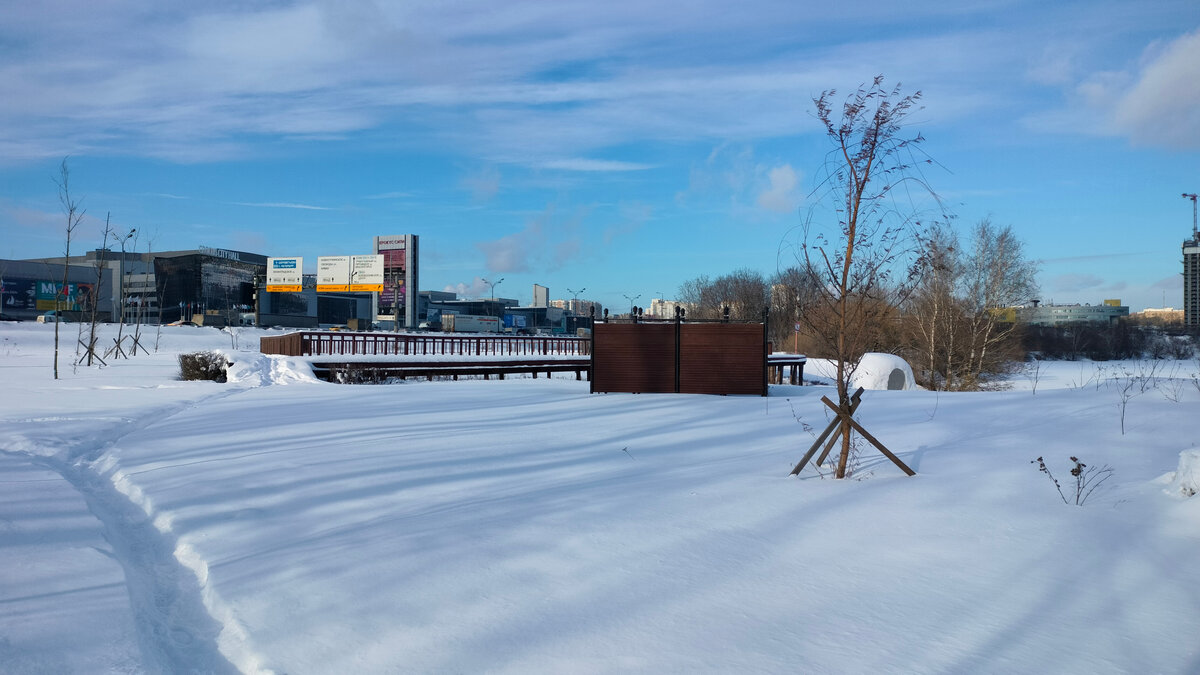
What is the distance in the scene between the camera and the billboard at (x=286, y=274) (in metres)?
71.8

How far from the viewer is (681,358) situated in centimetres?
1778

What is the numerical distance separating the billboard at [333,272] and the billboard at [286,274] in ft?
5.71

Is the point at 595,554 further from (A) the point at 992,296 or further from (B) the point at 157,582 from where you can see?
(A) the point at 992,296

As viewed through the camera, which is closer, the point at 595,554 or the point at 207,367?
the point at 595,554

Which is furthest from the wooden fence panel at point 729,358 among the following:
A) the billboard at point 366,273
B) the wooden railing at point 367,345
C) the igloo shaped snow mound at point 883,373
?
the billboard at point 366,273

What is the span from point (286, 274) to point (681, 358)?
63.5 metres

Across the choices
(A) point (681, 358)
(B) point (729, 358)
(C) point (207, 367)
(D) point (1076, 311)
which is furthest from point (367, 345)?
(D) point (1076, 311)

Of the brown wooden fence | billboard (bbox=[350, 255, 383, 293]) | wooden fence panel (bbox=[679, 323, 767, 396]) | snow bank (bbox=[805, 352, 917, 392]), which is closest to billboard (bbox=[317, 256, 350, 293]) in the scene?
billboard (bbox=[350, 255, 383, 293])

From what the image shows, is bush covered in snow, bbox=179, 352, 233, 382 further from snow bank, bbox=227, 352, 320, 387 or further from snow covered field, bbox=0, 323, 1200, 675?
snow covered field, bbox=0, 323, 1200, 675

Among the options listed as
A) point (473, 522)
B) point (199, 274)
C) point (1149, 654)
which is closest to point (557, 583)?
point (473, 522)

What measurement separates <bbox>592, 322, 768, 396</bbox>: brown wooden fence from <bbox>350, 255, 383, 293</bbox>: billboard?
186 ft

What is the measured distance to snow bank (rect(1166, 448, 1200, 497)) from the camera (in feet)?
19.7

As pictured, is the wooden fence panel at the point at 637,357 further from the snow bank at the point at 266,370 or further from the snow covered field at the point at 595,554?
the snow bank at the point at 266,370

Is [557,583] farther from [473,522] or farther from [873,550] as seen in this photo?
[873,550]
